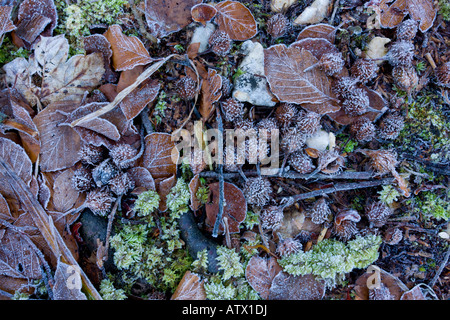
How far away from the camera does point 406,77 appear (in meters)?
2.35

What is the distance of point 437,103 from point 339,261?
4.50 ft

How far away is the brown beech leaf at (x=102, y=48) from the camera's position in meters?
2.27

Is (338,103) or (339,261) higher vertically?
(338,103)

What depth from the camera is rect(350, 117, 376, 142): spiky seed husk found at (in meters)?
2.31

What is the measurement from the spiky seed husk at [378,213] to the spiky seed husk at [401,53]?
1.01 meters

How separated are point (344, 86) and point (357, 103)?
15 centimetres

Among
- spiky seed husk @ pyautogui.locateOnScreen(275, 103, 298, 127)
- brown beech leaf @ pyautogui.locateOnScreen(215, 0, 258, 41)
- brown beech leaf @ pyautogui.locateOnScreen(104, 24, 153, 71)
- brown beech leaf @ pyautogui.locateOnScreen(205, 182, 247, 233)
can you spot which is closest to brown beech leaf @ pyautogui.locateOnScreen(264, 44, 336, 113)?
spiky seed husk @ pyautogui.locateOnScreen(275, 103, 298, 127)

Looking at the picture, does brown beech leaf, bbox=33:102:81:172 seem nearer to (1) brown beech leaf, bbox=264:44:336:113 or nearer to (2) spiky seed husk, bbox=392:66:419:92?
(1) brown beech leaf, bbox=264:44:336:113

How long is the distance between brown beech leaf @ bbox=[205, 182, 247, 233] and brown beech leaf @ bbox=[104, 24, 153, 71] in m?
1.00

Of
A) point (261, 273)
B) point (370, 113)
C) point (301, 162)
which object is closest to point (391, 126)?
point (370, 113)
